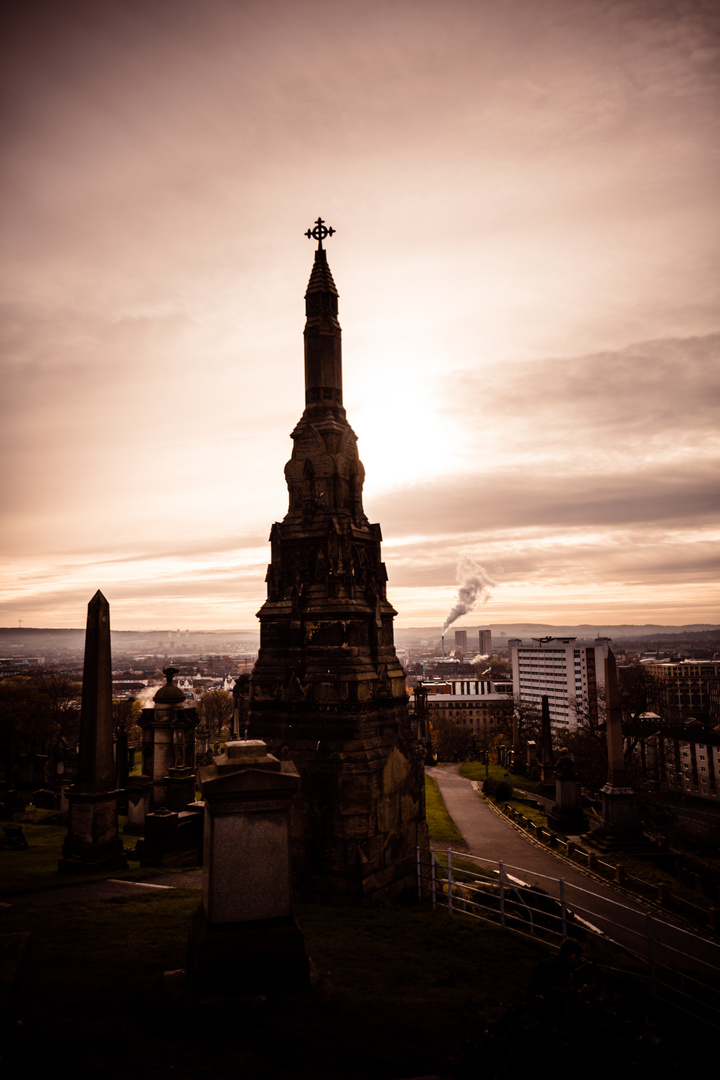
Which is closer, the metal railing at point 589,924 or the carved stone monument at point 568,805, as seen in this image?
the metal railing at point 589,924

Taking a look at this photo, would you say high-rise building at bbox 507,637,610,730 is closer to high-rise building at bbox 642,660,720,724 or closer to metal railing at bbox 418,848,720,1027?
high-rise building at bbox 642,660,720,724

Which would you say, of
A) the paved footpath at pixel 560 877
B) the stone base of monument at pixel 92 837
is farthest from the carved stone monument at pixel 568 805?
the stone base of monument at pixel 92 837

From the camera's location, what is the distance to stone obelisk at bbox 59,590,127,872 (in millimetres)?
13117

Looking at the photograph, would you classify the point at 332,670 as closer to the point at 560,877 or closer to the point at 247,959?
the point at 247,959

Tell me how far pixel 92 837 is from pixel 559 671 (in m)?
146

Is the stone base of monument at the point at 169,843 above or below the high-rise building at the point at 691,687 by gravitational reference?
above

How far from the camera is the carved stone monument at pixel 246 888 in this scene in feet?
18.7

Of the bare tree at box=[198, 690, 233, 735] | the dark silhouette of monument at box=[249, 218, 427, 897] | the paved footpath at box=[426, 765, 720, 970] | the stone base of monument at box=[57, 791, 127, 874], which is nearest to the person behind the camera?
the paved footpath at box=[426, 765, 720, 970]

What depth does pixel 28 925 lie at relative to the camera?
27.6ft

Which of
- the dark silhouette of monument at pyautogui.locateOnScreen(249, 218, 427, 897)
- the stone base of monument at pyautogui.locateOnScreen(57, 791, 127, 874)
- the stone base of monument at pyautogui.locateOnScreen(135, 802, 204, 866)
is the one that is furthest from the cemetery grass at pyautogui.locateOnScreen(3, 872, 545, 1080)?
the stone base of monument at pyautogui.locateOnScreen(135, 802, 204, 866)

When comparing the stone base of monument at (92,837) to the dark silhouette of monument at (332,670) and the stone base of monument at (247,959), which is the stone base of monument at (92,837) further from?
the stone base of monument at (247,959)

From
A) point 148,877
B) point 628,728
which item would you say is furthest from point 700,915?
point 628,728

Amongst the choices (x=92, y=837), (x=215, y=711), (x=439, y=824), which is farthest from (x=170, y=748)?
(x=215, y=711)

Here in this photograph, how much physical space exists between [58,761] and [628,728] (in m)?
29.6
